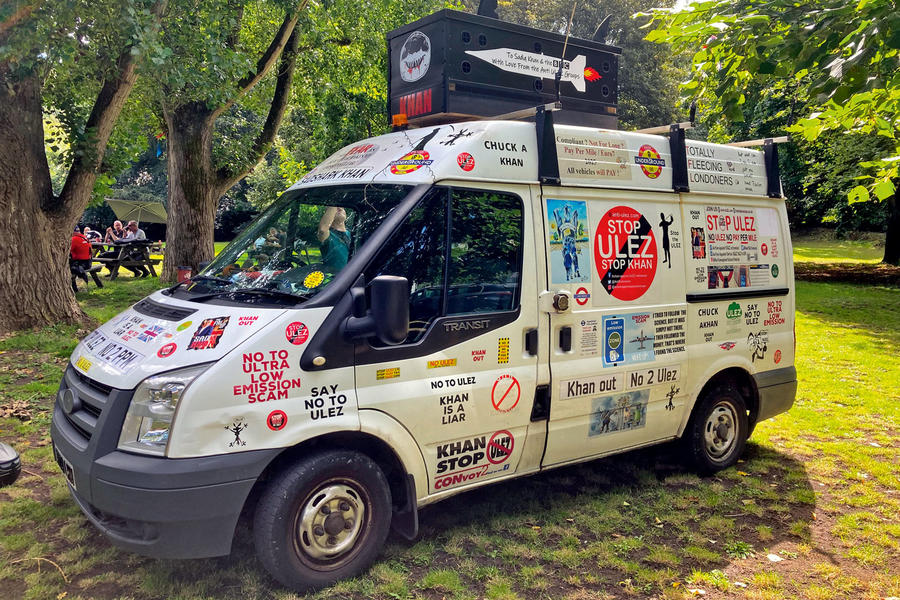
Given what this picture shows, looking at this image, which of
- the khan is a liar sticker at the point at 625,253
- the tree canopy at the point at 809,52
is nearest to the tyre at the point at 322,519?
the khan is a liar sticker at the point at 625,253

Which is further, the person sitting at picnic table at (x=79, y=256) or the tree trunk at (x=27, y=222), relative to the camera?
the person sitting at picnic table at (x=79, y=256)

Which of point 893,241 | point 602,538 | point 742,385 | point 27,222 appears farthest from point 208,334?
point 893,241

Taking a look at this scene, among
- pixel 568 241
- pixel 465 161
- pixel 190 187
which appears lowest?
pixel 568 241

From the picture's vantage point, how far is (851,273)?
2188 centimetres

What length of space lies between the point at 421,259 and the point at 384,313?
57cm

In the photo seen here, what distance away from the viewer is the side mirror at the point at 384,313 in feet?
11.5

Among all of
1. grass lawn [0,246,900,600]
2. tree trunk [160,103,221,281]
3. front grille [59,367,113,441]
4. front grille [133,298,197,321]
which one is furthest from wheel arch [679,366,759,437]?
tree trunk [160,103,221,281]

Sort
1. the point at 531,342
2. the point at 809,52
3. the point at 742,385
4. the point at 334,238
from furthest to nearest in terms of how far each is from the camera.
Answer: the point at 742,385, the point at 809,52, the point at 531,342, the point at 334,238

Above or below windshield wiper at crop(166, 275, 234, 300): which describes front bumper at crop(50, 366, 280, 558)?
below

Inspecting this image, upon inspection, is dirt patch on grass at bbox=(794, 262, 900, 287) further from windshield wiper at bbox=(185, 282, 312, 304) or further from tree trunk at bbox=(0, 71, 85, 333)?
windshield wiper at bbox=(185, 282, 312, 304)

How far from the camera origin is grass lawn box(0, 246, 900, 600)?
383 centimetres

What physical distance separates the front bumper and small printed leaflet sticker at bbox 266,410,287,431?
0.39ft

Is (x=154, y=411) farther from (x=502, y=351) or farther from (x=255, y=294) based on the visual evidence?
(x=502, y=351)

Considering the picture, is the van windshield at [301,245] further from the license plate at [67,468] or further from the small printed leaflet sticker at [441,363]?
the license plate at [67,468]
